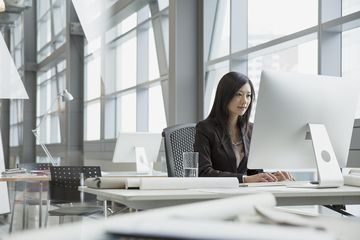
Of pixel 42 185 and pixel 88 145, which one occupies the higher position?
pixel 88 145

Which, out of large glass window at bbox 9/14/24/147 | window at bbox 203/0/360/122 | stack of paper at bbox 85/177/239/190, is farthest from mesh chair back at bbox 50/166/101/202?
stack of paper at bbox 85/177/239/190

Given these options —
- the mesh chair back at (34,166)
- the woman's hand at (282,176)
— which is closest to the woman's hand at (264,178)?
the woman's hand at (282,176)

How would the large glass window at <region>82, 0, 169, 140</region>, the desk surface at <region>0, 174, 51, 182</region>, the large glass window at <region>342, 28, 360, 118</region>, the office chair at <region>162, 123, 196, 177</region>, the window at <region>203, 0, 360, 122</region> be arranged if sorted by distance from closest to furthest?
the office chair at <region>162, 123, 196, 177</region>, the large glass window at <region>342, 28, 360, 118</region>, the window at <region>203, 0, 360, 122</region>, the desk surface at <region>0, 174, 51, 182</region>, the large glass window at <region>82, 0, 169, 140</region>

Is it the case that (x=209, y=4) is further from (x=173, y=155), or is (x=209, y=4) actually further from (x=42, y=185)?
(x=173, y=155)

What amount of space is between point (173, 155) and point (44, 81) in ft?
10.5

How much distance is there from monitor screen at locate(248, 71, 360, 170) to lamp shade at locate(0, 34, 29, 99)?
4208 mm

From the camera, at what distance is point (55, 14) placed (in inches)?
237

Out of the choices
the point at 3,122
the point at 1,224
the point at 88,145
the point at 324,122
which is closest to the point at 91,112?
the point at 88,145

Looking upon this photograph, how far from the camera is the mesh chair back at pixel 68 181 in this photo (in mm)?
4266

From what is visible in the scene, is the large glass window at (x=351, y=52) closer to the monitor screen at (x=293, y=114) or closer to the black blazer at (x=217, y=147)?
the black blazer at (x=217, y=147)

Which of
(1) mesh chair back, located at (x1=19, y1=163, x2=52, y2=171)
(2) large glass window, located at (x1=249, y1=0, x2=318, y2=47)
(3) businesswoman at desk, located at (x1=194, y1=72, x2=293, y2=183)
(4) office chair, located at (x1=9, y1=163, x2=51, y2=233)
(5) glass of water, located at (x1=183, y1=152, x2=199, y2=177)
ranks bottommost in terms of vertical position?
(4) office chair, located at (x1=9, y1=163, x2=51, y2=233)

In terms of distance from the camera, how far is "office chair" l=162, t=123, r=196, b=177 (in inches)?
122

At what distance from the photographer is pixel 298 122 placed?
2.16 metres

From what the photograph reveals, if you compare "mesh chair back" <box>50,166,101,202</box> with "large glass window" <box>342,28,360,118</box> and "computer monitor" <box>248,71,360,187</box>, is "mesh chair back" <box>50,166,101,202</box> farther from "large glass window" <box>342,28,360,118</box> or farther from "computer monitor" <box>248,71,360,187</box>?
"computer monitor" <box>248,71,360,187</box>
